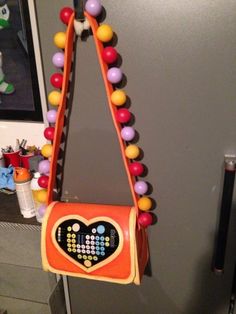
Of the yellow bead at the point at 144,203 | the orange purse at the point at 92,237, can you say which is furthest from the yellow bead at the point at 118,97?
the yellow bead at the point at 144,203

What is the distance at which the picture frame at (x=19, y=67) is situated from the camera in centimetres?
85

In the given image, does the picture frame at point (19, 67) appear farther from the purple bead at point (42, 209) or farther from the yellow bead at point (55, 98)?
the purple bead at point (42, 209)

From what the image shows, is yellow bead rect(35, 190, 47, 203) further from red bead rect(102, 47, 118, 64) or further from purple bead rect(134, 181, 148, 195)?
red bead rect(102, 47, 118, 64)

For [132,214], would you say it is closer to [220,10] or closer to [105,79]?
[105,79]

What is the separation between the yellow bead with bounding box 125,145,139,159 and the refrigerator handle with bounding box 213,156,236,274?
0.71ft

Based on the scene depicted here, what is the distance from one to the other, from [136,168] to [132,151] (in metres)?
0.05

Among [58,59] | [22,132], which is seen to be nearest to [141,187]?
[58,59]

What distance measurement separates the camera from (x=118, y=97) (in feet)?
2.13

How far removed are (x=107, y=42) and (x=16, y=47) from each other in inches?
15.9

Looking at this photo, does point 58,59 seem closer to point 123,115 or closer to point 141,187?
point 123,115

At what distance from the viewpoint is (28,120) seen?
39.8 inches

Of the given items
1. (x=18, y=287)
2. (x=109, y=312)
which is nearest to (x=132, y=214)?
(x=109, y=312)

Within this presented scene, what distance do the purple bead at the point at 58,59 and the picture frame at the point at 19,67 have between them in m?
0.16

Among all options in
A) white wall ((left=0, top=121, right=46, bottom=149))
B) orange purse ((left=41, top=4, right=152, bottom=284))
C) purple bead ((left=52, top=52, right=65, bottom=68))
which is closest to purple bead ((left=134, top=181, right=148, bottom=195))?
orange purse ((left=41, top=4, right=152, bottom=284))
